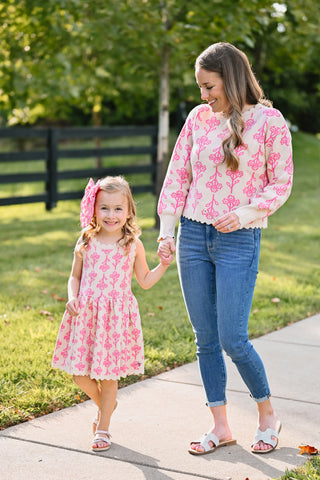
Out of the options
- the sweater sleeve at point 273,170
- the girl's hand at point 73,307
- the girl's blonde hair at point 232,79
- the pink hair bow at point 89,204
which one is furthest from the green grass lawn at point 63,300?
the girl's blonde hair at point 232,79

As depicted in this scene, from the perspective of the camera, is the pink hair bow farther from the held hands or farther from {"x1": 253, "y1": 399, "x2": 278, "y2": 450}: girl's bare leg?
→ {"x1": 253, "y1": 399, "x2": 278, "y2": 450}: girl's bare leg

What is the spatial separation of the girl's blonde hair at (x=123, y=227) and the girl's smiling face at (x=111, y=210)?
3 centimetres

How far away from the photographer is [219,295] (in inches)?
137

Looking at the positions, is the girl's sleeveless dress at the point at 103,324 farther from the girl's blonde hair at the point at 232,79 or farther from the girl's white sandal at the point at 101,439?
the girl's blonde hair at the point at 232,79

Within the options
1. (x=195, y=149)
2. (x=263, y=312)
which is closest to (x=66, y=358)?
(x=195, y=149)

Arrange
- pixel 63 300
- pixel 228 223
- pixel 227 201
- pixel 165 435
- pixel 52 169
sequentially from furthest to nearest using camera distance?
pixel 52 169 → pixel 63 300 → pixel 165 435 → pixel 227 201 → pixel 228 223

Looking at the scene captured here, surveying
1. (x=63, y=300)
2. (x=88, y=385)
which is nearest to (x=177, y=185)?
(x=88, y=385)

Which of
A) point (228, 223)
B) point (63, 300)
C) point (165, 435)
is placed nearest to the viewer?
point (228, 223)

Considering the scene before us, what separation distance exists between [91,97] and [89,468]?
1323 cm

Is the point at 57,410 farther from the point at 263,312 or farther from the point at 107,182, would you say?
the point at 263,312

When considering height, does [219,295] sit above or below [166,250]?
below

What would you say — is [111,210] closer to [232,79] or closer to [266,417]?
[232,79]

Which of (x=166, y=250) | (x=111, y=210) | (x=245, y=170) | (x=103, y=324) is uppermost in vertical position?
(x=245, y=170)

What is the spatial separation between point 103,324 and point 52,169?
31.1 ft
